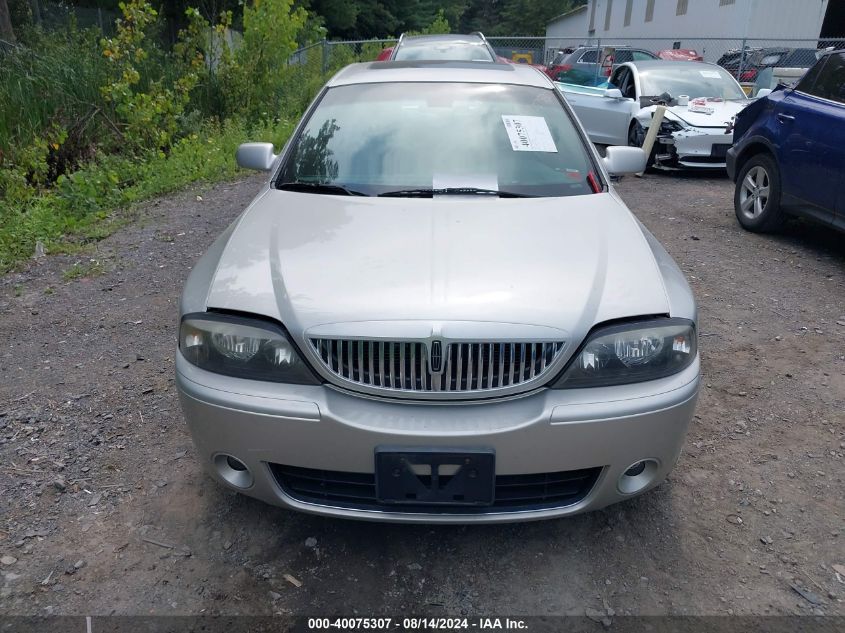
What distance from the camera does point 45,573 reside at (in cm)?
247

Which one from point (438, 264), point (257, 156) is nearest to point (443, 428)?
point (438, 264)

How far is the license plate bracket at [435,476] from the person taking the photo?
7.16 feet

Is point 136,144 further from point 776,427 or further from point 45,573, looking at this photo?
point 776,427

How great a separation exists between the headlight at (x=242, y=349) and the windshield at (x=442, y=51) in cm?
973

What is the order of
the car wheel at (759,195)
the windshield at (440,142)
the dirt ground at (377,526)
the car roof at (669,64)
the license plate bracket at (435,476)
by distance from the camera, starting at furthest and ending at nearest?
the car roof at (669,64) → the car wheel at (759,195) → the windshield at (440,142) → the dirt ground at (377,526) → the license plate bracket at (435,476)

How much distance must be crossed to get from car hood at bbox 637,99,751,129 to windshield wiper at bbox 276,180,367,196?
22.4ft

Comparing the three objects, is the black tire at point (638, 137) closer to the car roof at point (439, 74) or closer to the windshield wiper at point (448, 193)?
the car roof at point (439, 74)

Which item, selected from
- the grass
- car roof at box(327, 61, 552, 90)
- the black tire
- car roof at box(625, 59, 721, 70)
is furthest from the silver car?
car roof at box(625, 59, 721, 70)

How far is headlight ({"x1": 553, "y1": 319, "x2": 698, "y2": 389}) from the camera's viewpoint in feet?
7.50

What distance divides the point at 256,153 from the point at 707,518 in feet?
9.35

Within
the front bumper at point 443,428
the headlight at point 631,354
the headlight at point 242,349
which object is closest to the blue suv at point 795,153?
the headlight at point 631,354

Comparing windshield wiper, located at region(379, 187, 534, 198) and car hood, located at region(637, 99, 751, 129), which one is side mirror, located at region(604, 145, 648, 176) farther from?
car hood, located at region(637, 99, 751, 129)

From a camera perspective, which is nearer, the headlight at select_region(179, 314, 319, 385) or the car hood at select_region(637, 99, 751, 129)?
the headlight at select_region(179, 314, 319, 385)

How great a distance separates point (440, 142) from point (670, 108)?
665cm
